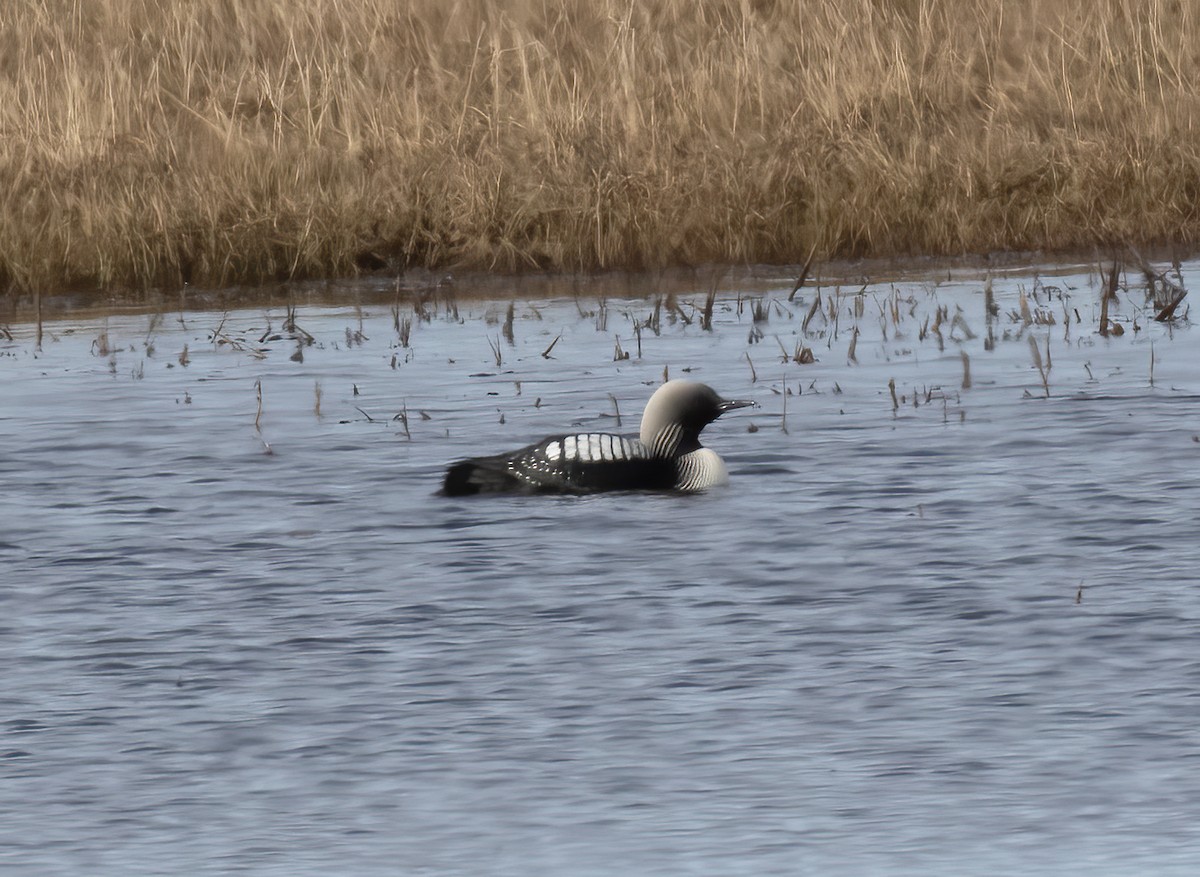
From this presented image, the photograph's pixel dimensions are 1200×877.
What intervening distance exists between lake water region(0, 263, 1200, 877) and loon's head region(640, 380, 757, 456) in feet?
0.94

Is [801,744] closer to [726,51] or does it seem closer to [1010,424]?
[1010,424]

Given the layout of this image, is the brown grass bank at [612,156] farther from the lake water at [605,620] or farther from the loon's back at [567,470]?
the loon's back at [567,470]

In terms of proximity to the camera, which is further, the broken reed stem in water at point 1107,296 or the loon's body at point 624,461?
the broken reed stem in water at point 1107,296

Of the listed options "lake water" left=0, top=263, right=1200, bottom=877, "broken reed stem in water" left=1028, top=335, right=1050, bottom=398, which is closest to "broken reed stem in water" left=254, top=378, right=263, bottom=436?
"lake water" left=0, top=263, right=1200, bottom=877

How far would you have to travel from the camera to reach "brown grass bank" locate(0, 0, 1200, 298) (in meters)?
14.5

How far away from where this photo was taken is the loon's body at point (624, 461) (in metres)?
8.91

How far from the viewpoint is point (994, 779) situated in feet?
17.7

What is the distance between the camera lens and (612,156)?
1472 centimetres

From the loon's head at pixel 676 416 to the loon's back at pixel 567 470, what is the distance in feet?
0.30

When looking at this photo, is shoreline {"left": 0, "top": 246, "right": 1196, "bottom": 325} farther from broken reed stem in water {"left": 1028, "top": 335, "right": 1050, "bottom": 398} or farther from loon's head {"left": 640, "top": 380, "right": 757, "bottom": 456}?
loon's head {"left": 640, "top": 380, "right": 757, "bottom": 456}

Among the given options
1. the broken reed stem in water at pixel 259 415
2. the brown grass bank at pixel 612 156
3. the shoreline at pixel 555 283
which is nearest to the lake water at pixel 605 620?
the broken reed stem in water at pixel 259 415

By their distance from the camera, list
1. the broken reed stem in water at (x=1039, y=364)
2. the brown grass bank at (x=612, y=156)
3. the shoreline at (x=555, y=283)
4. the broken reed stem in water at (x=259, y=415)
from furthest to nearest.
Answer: the brown grass bank at (x=612, y=156) < the shoreline at (x=555, y=283) < the broken reed stem in water at (x=1039, y=364) < the broken reed stem in water at (x=259, y=415)

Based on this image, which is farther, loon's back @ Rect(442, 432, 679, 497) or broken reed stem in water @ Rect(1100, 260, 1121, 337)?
broken reed stem in water @ Rect(1100, 260, 1121, 337)

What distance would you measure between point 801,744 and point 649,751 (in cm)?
35
